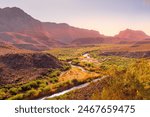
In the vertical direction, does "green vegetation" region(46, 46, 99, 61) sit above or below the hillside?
below

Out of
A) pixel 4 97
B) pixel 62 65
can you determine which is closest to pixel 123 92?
pixel 4 97

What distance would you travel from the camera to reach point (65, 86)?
3909cm

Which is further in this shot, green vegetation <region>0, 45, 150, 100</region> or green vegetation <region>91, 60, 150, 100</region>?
green vegetation <region>0, 45, 150, 100</region>

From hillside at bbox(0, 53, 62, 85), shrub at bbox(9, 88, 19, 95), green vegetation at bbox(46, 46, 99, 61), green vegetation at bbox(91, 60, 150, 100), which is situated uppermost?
green vegetation at bbox(91, 60, 150, 100)

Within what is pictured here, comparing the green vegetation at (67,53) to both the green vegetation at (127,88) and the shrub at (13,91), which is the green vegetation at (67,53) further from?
the green vegetation at (127,88)

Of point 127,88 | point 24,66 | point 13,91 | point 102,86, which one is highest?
point 127,88

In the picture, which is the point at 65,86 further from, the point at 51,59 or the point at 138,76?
the point at 51,59

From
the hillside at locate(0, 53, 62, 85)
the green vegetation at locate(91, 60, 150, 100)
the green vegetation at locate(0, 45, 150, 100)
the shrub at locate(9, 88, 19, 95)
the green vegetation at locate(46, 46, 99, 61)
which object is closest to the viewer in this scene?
the green vegetation at locate(91, 60, 150, 100)

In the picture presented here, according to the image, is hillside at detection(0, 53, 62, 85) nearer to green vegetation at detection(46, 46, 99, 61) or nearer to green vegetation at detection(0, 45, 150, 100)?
green vegetation at detection(0, 45, 150, 100)

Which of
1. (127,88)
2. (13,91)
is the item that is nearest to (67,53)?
(13,91)

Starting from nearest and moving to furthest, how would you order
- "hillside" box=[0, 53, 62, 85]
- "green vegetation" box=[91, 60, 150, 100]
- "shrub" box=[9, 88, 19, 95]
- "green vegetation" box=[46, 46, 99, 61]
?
"green vegetation" box=[91, 60, 150, 100] < "shrub" box=[9, 88, 19, 95] < "hillside" box=[0, 53, 62, 85] < "green vegetation" box=[46, 46, 99, 61]

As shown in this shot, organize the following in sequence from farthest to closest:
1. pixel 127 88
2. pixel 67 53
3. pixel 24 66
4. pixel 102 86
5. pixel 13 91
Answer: pixel 67 53
pixel 24 66
pixel 13 91
pixel 102 86
pixel 127 88

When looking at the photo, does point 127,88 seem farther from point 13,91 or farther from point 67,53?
point 67,53

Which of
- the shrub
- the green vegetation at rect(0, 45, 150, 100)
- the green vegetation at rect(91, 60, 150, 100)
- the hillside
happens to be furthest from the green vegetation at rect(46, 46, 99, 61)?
the green vegetation at rect(91, 60, 150, 100)
